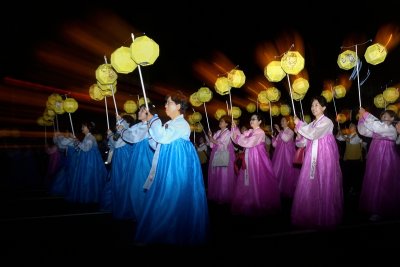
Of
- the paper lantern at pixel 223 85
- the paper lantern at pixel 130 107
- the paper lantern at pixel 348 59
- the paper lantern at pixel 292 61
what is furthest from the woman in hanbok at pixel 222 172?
the paper lantern at pixel 348 59

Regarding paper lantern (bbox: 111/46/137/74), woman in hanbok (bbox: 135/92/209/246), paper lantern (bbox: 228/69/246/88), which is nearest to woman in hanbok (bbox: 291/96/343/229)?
woman in hanbok (bbox: 135/92/209/246)

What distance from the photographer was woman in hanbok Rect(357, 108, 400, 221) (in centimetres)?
544

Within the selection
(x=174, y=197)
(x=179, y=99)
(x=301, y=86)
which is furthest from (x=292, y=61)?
(x=174, y=197)

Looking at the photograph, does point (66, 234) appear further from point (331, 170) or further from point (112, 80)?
point (331, 170)

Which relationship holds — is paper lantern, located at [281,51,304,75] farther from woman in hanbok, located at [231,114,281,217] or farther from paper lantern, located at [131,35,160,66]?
paper lantern, located at [131,35,160,66]

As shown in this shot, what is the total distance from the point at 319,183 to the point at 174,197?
94.3 inches

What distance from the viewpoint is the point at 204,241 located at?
13.1 ft

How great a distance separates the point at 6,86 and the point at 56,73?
9.07 feet

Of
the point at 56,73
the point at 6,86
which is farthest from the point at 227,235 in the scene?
the point at 6,86

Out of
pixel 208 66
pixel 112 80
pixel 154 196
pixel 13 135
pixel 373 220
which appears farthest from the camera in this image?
pixel 208 66

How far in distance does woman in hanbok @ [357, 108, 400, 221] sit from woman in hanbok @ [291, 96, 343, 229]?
0.92 meters

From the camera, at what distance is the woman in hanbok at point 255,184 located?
5.96 meters

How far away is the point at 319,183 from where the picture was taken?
4.86 meters

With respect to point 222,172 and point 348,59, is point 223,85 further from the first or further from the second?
point 348,59
